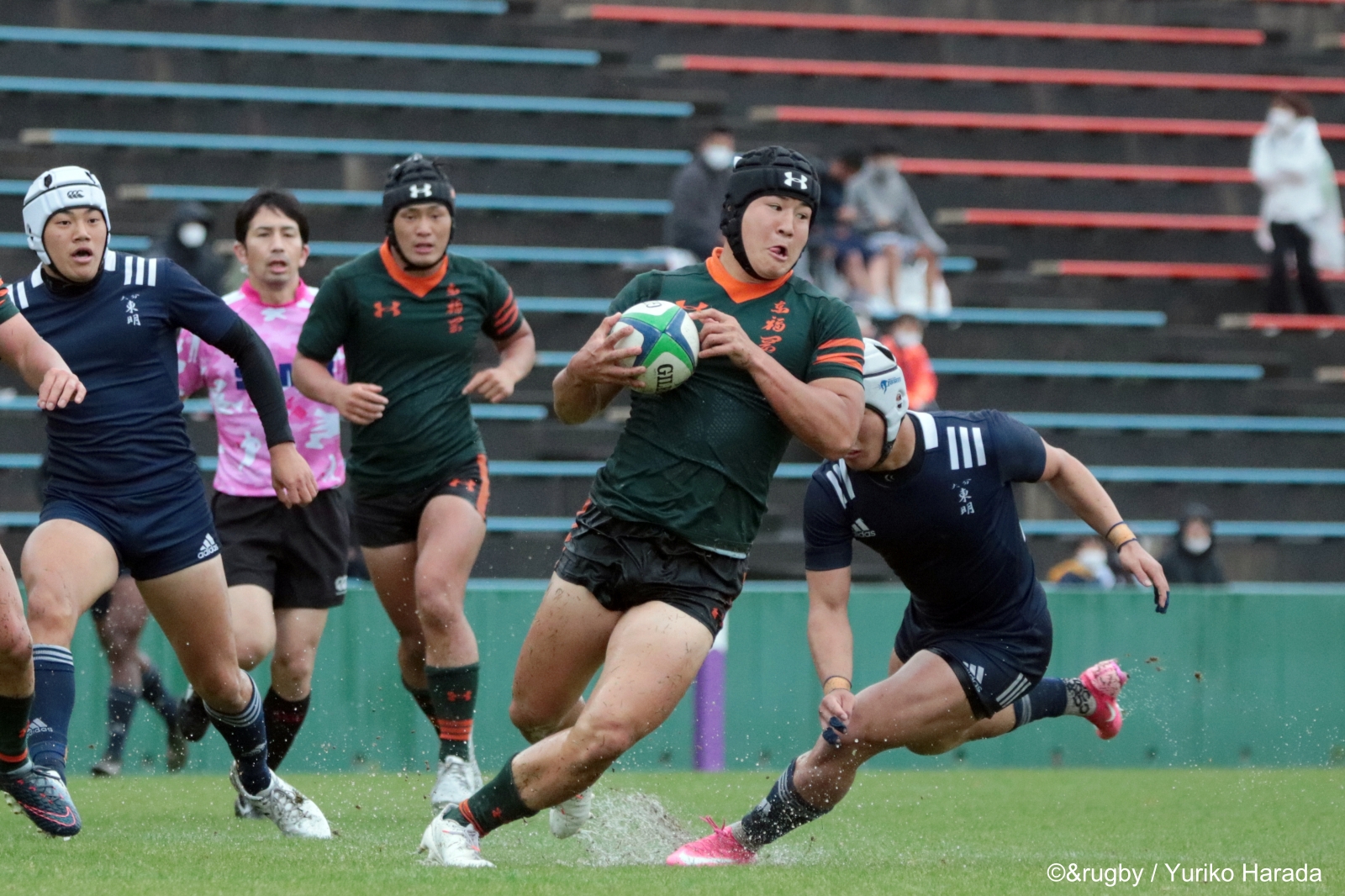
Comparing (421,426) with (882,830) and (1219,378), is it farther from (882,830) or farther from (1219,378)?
(1219,378)

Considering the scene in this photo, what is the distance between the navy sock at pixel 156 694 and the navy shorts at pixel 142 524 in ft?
12.2


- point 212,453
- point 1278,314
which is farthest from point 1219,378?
point 212,453

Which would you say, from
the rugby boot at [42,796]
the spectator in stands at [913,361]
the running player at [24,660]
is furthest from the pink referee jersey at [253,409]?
the spectator in stands at [913,361]

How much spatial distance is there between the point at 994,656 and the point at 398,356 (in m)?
3.04

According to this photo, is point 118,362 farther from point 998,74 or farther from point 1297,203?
point 998,74

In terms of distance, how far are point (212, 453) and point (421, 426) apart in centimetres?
657

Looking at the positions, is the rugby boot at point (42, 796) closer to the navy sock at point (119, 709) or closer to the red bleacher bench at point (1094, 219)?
the navy sock at point (119, 709)

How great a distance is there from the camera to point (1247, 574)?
1689 centimetres

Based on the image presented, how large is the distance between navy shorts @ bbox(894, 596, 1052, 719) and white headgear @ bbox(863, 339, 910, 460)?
0.88 meters

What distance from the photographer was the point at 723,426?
6070 mm

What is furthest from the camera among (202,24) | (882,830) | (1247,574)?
(202,24)

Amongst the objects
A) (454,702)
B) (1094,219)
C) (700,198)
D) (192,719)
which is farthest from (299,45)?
(454,702)

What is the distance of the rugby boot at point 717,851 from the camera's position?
6.86 metres

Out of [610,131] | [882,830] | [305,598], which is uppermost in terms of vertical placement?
[610,131]
